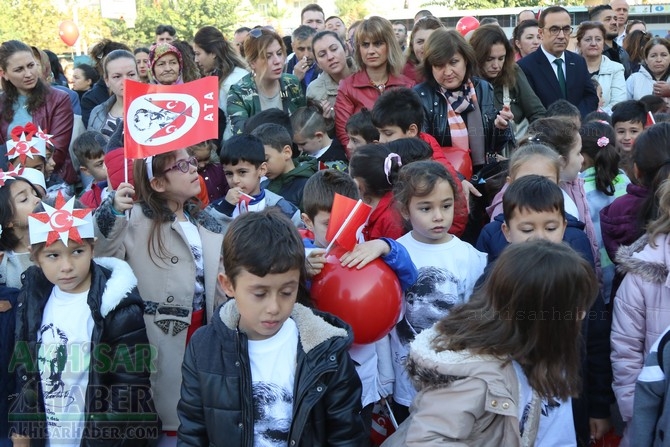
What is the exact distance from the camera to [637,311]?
336 centimetres

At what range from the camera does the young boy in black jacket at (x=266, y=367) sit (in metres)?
2.72

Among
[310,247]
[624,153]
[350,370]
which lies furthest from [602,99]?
[350,370]

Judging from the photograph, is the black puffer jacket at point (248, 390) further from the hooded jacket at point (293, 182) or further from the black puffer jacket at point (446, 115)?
the black puffer jacket at point (446, 115)

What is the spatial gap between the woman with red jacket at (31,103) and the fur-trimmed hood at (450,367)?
16.5ft

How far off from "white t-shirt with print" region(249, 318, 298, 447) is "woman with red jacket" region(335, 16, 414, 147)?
3445mm

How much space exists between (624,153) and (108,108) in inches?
177

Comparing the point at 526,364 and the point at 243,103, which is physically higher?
the point at 243,103

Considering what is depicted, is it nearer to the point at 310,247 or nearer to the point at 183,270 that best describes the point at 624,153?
the point at 310,247

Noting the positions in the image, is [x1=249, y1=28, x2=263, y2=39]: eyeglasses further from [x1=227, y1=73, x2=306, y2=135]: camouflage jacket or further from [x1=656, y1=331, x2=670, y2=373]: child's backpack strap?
[x1=656, y1=331, x2=670, y2=373]: child's backpack strap

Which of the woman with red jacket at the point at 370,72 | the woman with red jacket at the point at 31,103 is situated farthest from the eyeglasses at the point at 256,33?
the woman with red jacket at the point at 31,103

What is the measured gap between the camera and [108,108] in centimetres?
680

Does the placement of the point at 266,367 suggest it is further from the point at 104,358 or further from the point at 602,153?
the point at 602,153

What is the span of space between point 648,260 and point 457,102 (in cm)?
261

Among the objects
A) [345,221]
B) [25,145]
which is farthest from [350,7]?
[345,221]
